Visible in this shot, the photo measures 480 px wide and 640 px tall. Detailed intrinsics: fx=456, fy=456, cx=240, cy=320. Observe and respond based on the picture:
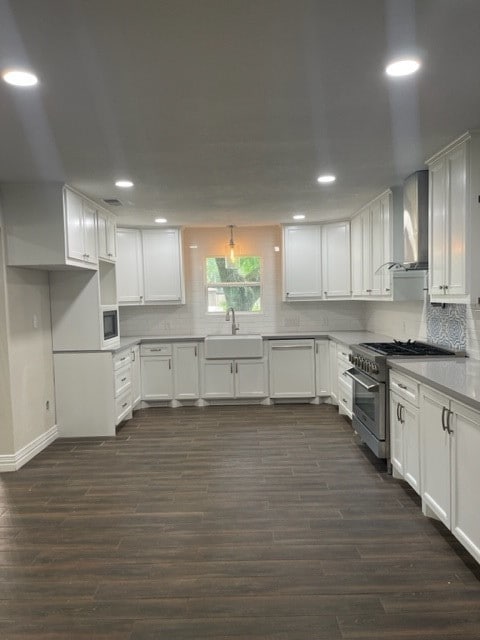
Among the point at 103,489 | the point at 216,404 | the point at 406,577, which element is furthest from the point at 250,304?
the point at 406,577

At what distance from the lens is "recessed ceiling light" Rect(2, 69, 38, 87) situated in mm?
1956

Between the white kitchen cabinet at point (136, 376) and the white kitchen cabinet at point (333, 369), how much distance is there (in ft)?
7.97

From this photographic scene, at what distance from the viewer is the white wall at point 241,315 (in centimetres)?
645

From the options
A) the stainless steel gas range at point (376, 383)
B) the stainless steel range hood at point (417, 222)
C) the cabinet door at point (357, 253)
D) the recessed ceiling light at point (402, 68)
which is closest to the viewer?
the recessed ceiling light at point (402, 68)

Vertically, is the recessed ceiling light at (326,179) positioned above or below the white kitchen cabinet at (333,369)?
above

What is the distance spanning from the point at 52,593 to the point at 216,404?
386cm

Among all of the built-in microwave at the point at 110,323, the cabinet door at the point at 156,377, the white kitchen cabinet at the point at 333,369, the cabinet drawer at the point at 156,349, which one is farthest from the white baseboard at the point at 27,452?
the white kitchen cabinet at the point at 333,369

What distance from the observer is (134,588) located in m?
2.20

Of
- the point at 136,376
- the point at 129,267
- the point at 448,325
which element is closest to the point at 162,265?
the point at 129,267

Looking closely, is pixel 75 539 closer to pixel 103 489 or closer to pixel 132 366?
pixel 103 489

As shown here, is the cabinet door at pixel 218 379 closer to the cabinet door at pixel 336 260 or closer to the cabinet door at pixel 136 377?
the cabinet door at pixel 136 377

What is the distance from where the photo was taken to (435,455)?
2.61 m

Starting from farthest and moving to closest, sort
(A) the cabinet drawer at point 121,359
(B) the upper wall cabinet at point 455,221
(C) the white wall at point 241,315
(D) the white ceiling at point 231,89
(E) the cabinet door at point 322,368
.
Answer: (C) the white wall at point 241,315 → (E) the cabinet door at point 322,368 → (A) the cabinet drawer at point 121,359 → (B) the upper wall cabinet at point 455,221 → (D) the white ceiling at point 231,89

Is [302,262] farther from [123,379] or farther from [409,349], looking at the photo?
[123,379]
